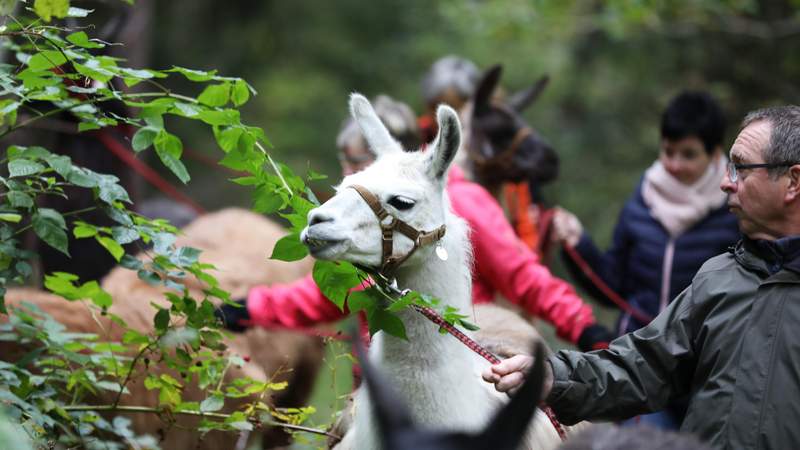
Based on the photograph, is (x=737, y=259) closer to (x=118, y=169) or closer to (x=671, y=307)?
(x=671, y=307)

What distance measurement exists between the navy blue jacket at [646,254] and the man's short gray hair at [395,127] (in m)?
1.24

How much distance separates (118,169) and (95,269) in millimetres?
790

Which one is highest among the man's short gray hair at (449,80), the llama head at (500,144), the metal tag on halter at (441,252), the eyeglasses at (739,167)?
the eyeglasses at (739,167)

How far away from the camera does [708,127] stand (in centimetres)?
578

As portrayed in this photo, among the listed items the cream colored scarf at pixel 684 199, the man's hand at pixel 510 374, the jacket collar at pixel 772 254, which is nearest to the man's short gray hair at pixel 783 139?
the jacket collar at pixel 772 254

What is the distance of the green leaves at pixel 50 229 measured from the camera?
361cm

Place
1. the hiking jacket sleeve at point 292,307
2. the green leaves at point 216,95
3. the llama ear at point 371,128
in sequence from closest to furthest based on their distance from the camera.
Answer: the green leaves at point 216,95 < the llama ear at point 371,128 < the hiking jacket sleeve at point 292,307

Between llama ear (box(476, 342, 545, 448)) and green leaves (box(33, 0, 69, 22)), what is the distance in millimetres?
1873

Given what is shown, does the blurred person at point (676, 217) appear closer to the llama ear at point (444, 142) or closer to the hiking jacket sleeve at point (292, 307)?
the hiking jacket sleeve at point (292, 307)

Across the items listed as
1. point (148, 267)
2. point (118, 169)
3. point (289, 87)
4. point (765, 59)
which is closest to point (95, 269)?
point (118, 169)

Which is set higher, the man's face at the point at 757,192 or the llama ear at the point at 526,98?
the man's face at the point at 757,192

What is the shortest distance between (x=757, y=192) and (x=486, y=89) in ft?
11.6

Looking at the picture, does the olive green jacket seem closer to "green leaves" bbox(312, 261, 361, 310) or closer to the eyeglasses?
the eyeglasses

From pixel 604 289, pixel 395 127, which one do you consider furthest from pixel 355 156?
pixel 604 289
